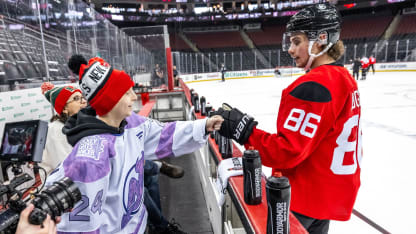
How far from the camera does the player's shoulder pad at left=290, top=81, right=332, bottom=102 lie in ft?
3.21

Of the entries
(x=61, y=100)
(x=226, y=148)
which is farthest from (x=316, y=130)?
(x=61, y=100)

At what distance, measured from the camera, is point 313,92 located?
38.8 inches

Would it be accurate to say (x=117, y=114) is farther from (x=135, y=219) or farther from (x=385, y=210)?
(x=385, y=210)

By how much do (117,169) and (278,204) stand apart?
0.72 meters

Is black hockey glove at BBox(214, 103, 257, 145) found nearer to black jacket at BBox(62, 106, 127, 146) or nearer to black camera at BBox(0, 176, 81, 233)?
black jacket at BBox(62, 106, 127, 146)

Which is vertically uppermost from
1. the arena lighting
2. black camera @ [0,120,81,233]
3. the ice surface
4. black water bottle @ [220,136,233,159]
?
the arena lighting

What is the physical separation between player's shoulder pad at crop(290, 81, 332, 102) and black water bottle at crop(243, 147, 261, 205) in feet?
0.97

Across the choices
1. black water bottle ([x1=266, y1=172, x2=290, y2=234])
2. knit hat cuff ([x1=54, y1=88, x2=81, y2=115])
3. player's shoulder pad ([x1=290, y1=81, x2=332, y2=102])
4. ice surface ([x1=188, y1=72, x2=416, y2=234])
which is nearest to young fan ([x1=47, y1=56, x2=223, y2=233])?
player's shoulder pad ([x1=290, y1=81, x2=332, y2=102])

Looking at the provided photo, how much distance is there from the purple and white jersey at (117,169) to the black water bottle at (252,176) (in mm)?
432

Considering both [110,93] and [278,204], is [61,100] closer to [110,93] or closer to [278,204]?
[110,93]

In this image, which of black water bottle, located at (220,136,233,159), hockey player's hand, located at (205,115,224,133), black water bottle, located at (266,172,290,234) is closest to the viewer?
black water bottle, located at (266,172,290,234)

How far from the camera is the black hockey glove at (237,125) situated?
3.85ft

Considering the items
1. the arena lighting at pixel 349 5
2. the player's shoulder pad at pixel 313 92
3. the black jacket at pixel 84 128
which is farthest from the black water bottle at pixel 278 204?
the arena lighting at pixel 349 5

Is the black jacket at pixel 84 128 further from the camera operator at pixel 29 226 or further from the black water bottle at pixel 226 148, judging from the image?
the black water bottle at pixel 226 148
